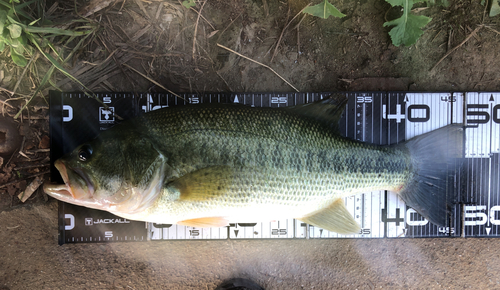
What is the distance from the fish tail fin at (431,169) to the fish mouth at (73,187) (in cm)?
273

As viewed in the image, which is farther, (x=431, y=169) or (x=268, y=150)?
(x=431, y=169)

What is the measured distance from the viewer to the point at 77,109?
285 centimetres

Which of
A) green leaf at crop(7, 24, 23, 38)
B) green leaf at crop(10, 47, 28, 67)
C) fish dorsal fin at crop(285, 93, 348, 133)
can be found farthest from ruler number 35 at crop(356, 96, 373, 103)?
green leaf at crop(10, 47, 28, 67)

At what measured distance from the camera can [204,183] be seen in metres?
2.17

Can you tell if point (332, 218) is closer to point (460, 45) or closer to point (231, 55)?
point (231, 55)

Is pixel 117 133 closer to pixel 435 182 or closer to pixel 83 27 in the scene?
pixel 83 27

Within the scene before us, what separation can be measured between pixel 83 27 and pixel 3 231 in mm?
2255

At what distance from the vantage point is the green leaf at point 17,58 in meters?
2.59

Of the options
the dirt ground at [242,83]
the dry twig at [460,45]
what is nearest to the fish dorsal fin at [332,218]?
the dirt ground at [242,83]

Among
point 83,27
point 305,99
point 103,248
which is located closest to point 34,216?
point 103,248

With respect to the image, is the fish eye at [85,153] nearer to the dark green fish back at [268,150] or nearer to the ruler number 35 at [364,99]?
the dark green fish back at [268,150]

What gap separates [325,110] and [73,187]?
2142 millimetres

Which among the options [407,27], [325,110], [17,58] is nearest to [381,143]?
[325,110]

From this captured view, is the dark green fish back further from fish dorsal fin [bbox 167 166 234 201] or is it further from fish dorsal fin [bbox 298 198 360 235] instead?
fish dorsal fin [bbox 298 198 360 235]
